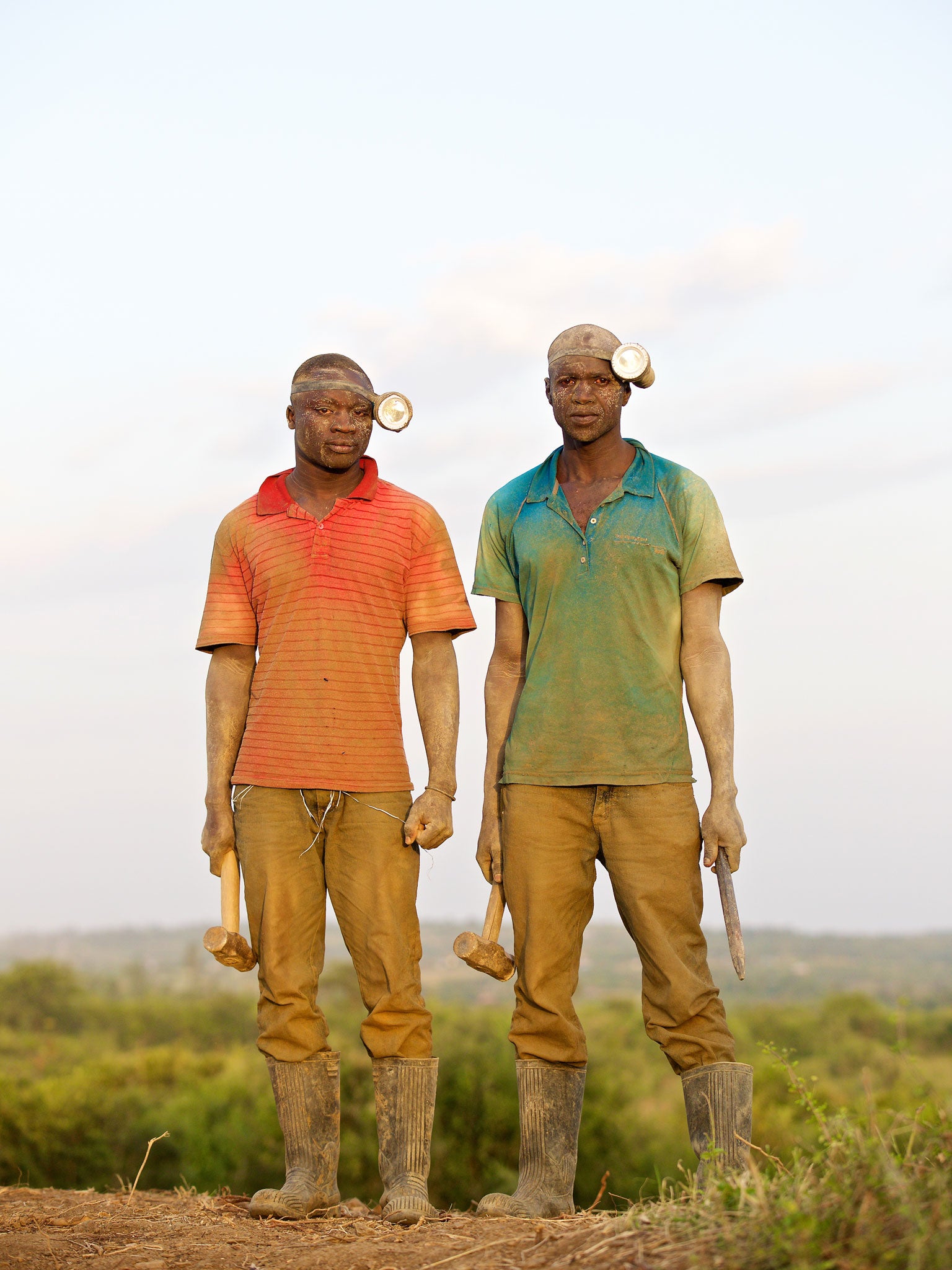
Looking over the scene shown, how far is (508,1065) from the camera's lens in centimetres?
2753

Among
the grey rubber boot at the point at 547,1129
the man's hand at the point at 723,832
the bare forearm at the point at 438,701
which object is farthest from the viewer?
the bare forearm at the point at 438,701

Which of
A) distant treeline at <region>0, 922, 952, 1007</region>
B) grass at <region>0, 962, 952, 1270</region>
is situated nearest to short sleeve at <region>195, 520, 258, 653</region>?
grass at <region>0, 962, 952, 1270</region>

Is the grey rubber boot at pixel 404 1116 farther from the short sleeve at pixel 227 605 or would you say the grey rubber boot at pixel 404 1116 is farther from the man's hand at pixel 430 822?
the short sleeve at pixel 227 605

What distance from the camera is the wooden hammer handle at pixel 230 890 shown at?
445 cm

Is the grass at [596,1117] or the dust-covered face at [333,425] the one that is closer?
the grass at [596,1117]

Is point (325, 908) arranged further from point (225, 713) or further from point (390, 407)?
point (390, 407)

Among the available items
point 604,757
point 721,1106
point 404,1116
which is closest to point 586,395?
point 604,757

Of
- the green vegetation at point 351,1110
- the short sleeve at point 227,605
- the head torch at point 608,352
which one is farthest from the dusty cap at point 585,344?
the green vegetation at point 351,1110

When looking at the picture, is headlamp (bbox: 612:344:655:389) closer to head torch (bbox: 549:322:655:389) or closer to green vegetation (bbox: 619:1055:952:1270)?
head torch (bbox: 549:322:655:389)

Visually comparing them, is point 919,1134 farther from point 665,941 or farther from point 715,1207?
point 665,941

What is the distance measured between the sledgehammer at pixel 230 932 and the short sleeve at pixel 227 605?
77 cm

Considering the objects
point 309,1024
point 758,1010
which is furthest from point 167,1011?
point 309,1024

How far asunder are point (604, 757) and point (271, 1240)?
1791mm

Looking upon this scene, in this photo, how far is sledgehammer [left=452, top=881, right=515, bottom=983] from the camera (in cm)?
421
